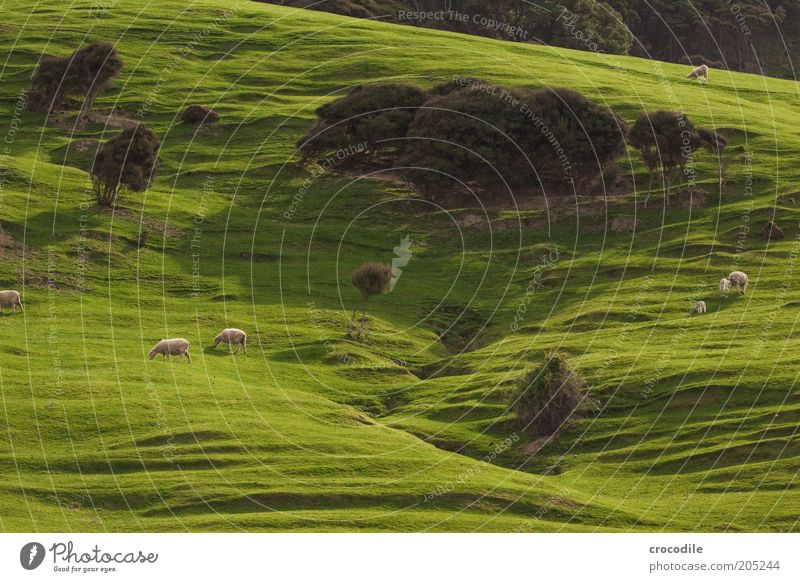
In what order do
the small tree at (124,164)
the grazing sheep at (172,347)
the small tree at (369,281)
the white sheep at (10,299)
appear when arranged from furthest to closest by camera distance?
the small tree at (124,164), the small tree at (369,281), the white sheep at (10,299), the grazing sheep at (172,347)

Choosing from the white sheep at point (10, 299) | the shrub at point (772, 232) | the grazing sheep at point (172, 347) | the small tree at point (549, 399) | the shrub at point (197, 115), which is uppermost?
the small tree at point (549, 399)

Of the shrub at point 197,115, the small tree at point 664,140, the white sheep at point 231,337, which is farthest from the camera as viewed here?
the shrub at point 197,115

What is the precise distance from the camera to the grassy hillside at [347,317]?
165ft

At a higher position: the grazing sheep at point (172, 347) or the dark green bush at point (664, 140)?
the dark green bush at point (664, 140)

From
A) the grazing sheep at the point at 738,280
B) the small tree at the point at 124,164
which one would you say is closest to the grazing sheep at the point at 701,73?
the grazing sheep at the point at 738,280

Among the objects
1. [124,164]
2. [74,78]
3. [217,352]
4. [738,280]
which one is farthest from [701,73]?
[217,352]

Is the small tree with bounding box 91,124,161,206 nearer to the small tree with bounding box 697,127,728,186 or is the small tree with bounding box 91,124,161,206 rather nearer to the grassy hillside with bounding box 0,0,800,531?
the grassy hillside with bounding box 0,0,800,531

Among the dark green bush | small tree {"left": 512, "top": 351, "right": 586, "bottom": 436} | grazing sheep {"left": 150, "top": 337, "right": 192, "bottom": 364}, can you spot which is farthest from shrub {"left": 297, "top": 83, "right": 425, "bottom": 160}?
small tree {"left": 512, "top": 351, "right": 586, "bottom": 436}

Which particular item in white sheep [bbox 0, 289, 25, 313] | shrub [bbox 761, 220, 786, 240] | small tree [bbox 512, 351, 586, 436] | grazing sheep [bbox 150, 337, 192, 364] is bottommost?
white sheep [bbox 0, 289, 25, 313]

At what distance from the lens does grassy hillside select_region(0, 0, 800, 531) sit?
50.3 meters

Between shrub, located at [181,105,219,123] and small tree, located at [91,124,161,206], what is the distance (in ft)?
63.7

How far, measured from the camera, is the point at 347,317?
75250 millimetres

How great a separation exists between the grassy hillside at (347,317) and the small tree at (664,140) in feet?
9.21

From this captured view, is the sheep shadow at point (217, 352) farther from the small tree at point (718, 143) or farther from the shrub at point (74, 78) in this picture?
the shrub at point (74, 78)
